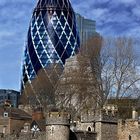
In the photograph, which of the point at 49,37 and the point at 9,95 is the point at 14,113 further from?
the point at 49,37

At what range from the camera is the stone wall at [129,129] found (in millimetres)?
42000

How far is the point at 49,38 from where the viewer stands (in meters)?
142

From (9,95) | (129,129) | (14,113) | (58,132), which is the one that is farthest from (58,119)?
(9,95)

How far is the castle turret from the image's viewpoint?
42.6 m

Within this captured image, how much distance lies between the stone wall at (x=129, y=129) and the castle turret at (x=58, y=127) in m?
4.30

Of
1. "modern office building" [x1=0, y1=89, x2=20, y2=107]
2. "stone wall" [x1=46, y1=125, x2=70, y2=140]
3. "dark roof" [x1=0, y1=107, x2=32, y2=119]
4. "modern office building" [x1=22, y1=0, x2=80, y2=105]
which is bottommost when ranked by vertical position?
"stone wall" [x1=46, y1=125, x2=70, y2=140]

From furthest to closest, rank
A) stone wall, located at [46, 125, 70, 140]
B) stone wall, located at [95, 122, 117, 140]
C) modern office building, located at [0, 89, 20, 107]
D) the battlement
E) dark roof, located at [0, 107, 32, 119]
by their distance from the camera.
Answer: modern office building, located at [0, 89, 20, 107]
dark roof, located at [0, 107, 32, 119]
stone wall, located at [95, 122, 117, 140]
the battlement
stone wall, located at [46, 125, 70, 140]

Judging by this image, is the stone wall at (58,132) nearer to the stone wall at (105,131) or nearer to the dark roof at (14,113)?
the stone wall at (105,131)

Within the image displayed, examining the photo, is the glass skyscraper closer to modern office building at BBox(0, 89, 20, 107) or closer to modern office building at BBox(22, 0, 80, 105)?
modern office building at BBox(22, 0, 80, 105)

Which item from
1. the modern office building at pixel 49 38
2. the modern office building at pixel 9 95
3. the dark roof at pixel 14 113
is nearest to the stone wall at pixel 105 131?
the dark roof at pixel 14 113

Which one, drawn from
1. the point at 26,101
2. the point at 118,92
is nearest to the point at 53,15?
the point at 26,101

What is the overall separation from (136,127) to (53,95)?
1477 inches

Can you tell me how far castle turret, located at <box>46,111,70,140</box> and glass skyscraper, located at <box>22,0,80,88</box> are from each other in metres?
91.9

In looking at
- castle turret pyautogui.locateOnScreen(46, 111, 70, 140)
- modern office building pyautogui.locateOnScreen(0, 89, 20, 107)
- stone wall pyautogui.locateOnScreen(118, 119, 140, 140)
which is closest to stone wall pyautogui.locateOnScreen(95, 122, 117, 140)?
stone wall pyautogui.locateOnScreen(118, 119, 140, 140)
